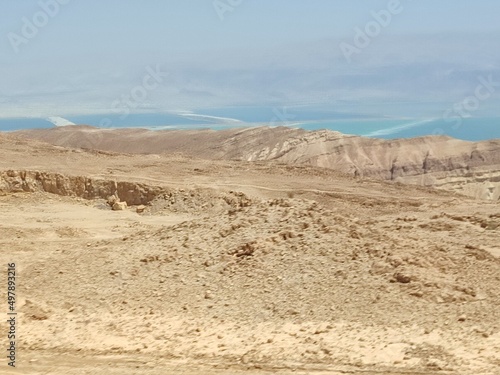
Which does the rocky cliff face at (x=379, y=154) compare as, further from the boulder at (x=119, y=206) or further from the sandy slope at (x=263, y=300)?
the sandy slope at (x=263, y=300)

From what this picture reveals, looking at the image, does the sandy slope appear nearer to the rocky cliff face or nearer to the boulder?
the boulder

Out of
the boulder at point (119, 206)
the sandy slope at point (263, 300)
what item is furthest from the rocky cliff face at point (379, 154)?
the sandy slope at point (263, 300)

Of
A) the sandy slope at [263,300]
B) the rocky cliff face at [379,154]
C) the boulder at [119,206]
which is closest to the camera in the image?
the sandy slope at [263,300]

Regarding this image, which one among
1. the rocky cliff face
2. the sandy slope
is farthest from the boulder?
the rocky cliff face

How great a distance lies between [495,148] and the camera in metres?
42.1

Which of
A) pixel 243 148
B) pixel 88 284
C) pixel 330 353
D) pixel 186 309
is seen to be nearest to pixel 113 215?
pixel 88 284

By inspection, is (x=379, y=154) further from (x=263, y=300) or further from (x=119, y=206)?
(x=263, y=300)

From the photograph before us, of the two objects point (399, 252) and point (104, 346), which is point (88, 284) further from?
point (399, 252)

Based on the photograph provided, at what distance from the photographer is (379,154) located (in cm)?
4247

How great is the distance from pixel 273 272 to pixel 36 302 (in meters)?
2.91

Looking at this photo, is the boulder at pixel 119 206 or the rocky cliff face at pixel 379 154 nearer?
the boulder at pixel 119 206

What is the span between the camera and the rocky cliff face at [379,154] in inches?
1569

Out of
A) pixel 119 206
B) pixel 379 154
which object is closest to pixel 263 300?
pixel 119 206

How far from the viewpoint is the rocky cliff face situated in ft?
131
